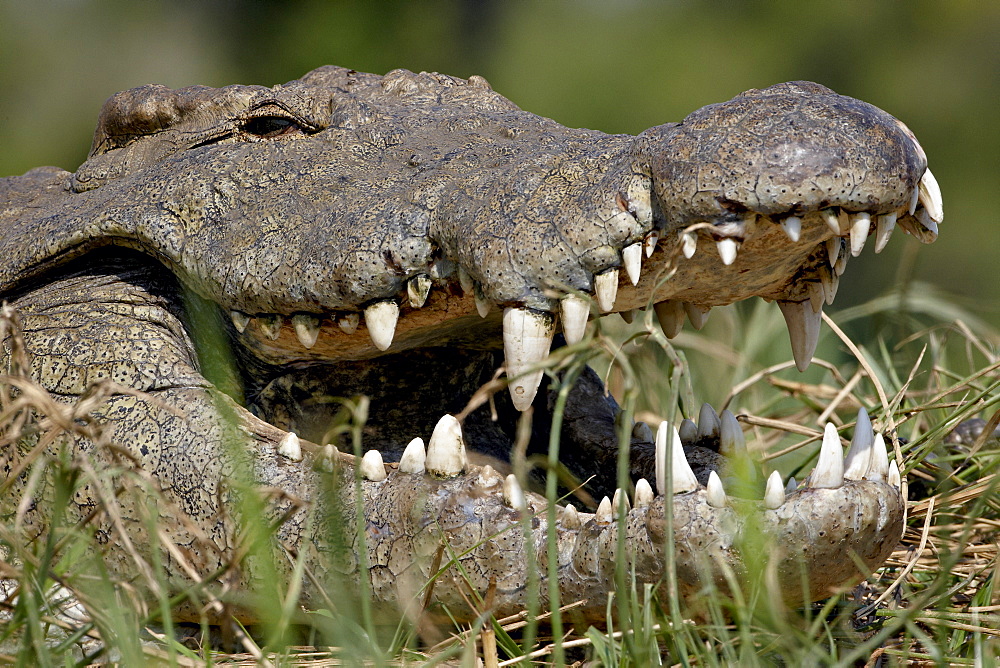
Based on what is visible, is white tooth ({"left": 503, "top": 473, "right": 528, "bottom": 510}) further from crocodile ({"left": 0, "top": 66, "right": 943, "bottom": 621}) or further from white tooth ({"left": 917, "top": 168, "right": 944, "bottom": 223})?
white tooth ({"left": 917, "top": 168, "right": 944, "bottom": 223})

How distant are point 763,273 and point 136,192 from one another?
5.03 feet

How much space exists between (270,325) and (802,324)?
121cm

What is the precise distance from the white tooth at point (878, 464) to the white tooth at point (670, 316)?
57 centimetres

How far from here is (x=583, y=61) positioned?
1502cm

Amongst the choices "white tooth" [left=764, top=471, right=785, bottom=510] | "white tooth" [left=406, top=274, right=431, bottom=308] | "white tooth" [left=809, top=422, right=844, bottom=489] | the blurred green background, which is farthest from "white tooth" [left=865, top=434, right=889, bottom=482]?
the blurred green background

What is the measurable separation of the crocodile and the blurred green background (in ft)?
28.6

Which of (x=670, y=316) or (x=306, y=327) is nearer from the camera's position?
(x=306, y=327)

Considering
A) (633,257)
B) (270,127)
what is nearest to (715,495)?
(633,257)

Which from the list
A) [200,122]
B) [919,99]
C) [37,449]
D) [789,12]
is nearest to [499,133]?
[200,122]

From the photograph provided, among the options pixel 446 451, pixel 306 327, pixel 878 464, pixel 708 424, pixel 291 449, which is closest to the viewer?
pixel 878 464

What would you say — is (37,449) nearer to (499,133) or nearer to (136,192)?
(136,192)

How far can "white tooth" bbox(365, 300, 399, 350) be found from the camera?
6.54 feet

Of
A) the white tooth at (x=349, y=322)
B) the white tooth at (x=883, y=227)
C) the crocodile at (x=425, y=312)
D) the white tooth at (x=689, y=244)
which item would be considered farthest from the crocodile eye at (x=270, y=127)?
the white tooth at (x=883, y=227)

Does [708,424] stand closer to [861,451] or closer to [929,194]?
[861,451]
